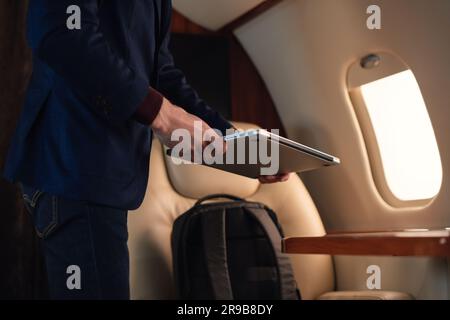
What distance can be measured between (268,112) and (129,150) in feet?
4.29

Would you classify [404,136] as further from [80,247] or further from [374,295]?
[80,247]

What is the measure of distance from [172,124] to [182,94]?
1.09ft

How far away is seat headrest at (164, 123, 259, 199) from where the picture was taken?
1.75m

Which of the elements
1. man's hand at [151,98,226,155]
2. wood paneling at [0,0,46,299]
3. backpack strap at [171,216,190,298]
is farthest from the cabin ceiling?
man's hand at [151,98,226,155]

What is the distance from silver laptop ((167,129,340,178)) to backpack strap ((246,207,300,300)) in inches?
14.4

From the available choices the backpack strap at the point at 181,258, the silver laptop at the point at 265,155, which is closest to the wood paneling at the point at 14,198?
the backpack strap at the point at 181,258

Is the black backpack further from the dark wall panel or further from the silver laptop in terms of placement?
the dark wall panel

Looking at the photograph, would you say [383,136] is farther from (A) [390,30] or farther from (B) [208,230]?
(B) [208,230]

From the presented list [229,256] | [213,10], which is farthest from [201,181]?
[213,10]

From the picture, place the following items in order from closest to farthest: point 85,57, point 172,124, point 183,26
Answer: point 85,57 < point 172,124 < point 183,26

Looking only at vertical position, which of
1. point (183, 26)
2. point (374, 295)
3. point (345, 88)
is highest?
point (183, 26)

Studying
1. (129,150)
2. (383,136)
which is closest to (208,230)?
(129,150)

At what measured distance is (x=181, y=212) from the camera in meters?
1.71

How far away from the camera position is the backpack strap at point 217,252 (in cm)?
147
